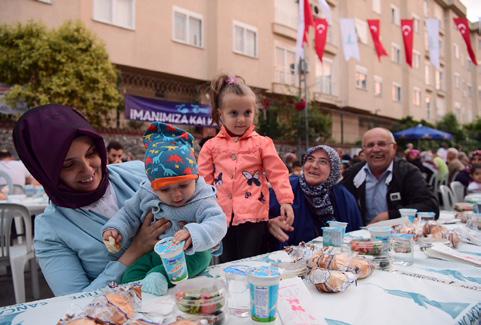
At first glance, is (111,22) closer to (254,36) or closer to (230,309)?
(254,36)

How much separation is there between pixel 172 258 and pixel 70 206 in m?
0.72

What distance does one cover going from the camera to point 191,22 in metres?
13.8

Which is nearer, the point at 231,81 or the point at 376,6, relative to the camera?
the point at 231,81

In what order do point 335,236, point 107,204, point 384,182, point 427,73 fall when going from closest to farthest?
1. point 107,204
2. point 335,236
3. point 384,182
4. point 427,73

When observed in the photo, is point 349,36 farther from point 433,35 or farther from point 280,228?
point 280,228

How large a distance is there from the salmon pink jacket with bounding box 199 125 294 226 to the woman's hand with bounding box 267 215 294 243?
0.35 feet

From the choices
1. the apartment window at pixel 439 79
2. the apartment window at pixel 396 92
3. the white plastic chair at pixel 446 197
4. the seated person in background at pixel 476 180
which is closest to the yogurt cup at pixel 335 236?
the seated person in background at pixel 476 180

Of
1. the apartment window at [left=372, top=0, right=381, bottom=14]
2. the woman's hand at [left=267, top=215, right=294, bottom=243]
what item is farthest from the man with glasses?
the apartment window at [left=372, top=0, right=381, bottom=14]

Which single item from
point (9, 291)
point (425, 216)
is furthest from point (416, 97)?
point (9, 291)

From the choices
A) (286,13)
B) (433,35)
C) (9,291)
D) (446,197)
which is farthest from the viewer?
(286,13)

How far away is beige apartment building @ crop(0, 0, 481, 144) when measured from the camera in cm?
1177

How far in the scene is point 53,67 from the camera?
9.24m

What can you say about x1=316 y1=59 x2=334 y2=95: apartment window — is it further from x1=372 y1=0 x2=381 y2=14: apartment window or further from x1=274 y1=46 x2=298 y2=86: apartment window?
x1=372 y1=0 x2=381 y2=14: apartment window

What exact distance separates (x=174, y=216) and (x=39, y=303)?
608mm
